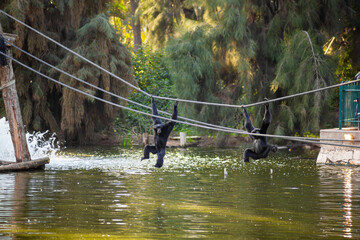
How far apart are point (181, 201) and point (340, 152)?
7987 millimetres

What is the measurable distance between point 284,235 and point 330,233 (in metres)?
0.67

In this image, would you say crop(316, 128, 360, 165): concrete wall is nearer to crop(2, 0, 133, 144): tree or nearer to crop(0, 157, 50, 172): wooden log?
crop(0, 157, 50, 172): wooden log

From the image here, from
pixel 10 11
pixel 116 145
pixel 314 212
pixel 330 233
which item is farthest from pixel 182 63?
pixel 330 233

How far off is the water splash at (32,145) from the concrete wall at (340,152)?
9.72m

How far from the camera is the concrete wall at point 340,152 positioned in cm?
1711

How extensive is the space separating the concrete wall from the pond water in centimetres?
57

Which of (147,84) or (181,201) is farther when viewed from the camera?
(147,84)

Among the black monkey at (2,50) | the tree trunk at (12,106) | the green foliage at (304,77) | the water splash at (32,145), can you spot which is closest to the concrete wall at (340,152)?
the green foliage at (304,77)

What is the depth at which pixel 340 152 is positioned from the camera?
58.3 ft

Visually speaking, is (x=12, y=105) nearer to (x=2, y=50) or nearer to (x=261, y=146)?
(x=2, y=50)

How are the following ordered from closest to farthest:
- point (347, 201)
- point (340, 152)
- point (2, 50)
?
point (347, 201) < point (2, 50) < point (340, 152)

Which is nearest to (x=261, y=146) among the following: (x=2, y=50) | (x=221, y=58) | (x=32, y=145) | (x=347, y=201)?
(x=347, y=201)

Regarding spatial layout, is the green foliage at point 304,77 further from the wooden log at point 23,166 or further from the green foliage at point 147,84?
the wooden log at point 23,166

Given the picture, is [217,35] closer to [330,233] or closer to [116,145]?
[116,145]
